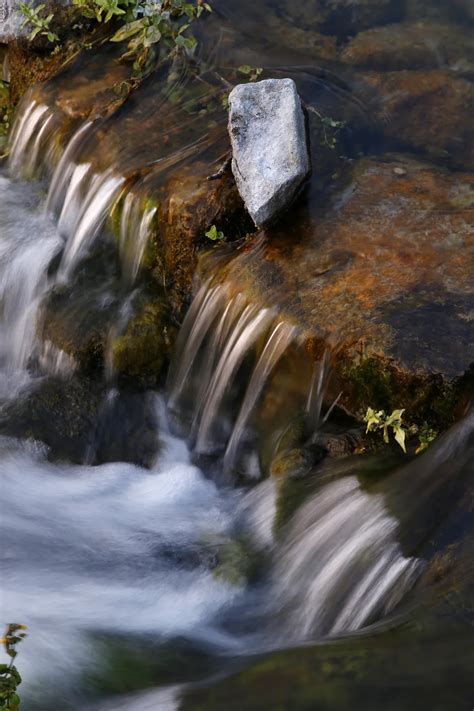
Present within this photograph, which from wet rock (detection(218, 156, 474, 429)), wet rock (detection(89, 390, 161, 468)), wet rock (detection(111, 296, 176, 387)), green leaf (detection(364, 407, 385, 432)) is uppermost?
wet rock (detection(218, 156, 474, 429))

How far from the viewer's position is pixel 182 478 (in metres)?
5.21

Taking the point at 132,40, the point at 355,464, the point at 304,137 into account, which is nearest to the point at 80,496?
the point at 355,464

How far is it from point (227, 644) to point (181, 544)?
83 centimetres

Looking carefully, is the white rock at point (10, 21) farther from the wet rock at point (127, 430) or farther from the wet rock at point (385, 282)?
the wet rock at point (127, 430)

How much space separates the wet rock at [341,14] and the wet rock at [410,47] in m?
0.17

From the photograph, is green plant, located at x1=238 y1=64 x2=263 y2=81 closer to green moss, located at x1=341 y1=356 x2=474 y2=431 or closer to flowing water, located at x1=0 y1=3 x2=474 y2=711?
flowing water, located at x1=0 y1=3 x2=474 y2=711

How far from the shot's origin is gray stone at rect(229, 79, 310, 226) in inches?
212

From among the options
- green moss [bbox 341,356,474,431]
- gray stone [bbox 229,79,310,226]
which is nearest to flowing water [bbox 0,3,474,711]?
green moss [bbox 341,356,474,431]

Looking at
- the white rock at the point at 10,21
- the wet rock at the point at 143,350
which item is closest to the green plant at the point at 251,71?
the white rock at the point at 10,21

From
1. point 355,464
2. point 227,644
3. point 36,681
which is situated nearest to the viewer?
point 36,681

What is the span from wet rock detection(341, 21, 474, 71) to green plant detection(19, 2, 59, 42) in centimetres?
244

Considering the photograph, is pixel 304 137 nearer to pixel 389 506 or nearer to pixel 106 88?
pixel 106 88

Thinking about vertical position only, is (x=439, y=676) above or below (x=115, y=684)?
above

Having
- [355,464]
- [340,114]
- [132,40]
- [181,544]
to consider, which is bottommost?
[181,544]
